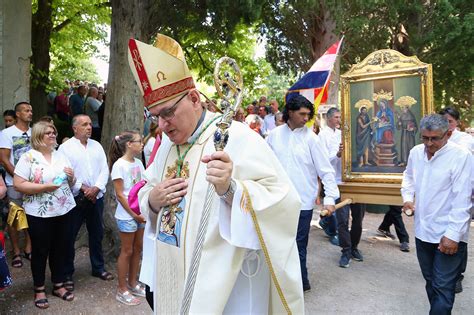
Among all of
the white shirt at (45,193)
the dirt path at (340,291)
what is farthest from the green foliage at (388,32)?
the white shirt at (45,193)

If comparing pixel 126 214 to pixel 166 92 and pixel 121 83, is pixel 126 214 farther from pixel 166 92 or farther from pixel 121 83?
pixel 166 92

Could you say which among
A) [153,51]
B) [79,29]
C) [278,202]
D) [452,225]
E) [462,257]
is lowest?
[462,257]

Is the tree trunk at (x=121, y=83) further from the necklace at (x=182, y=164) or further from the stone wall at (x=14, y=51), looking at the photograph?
the necklace at (x=182, y=164)

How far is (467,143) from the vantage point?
6711 mm

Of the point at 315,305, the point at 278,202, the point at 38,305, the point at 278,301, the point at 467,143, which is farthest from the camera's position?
the point at 467,143

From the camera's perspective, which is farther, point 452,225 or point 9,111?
point 9,111

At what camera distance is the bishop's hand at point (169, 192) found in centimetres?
237

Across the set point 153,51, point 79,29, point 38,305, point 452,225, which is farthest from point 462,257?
point 79,29

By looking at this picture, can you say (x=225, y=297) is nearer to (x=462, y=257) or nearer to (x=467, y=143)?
(x=462, y=257)

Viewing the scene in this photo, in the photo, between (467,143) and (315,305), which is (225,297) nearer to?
(315,305)

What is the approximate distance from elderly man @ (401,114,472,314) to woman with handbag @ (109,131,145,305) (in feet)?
9.56

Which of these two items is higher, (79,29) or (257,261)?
(79,29)

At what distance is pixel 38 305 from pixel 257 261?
3.50 meters

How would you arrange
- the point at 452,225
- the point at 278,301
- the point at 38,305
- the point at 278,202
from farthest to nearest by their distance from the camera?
the point at 38,305, the point at 452,225, the point at 278,301, the point at 278,202
